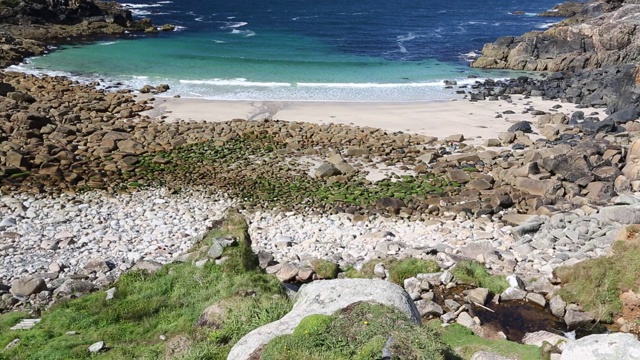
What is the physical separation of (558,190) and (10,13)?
5815 cm

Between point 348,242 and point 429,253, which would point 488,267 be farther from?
point 348,242

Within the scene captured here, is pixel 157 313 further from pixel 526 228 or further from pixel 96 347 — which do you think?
pixel 526 228

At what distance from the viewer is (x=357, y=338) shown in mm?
8586

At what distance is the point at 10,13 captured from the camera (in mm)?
59500

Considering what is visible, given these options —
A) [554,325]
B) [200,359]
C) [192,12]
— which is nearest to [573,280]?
[554,325]

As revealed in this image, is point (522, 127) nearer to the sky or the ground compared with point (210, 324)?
nearer to the ground

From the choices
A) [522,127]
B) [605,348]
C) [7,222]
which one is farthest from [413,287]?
[522,127]

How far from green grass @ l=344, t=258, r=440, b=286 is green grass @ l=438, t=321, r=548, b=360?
129 inches

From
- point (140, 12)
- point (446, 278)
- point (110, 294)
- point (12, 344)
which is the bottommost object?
point (446, 278)

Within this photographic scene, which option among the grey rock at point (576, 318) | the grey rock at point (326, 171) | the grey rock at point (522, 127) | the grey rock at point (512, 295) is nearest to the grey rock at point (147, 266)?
the grey rock at point (512, 295)

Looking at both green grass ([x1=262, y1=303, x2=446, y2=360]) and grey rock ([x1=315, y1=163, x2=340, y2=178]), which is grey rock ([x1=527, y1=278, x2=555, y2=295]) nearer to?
green grass ([x1=262, y1=303, x2=446, y2=360])

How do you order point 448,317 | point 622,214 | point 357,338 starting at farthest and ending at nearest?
1. point 622,214
2. point 448,317
3. point 357,338

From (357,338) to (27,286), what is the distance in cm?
1055

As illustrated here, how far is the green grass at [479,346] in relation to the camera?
1179cm
